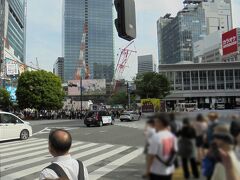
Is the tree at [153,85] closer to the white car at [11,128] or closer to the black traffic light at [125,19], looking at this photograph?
the black traffic light at [125,19]

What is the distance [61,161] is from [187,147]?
2.63m

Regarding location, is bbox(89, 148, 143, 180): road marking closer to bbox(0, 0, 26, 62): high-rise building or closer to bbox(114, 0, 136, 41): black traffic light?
bbox(114, 0, 136, 41): black traffic light

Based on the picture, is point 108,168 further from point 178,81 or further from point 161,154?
point 161,154

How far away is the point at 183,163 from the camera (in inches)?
38.0

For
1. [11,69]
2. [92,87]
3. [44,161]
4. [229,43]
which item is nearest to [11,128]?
[44,161]

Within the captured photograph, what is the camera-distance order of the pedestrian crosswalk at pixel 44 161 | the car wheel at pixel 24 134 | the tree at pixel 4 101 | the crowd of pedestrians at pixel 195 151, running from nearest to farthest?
the crowd of pedestrians at pixel 195 151 → the pedestrian crosswalk at pixel 44 161 → the car wheel at pixel 24 134 → the tree at pixel 4 101

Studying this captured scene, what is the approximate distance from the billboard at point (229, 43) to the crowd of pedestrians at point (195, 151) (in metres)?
58.9

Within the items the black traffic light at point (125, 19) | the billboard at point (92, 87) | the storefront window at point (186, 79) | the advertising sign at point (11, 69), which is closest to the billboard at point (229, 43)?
the billboard at point (92, 87)

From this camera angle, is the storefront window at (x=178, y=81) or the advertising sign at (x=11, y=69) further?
the advertising sign at (x=11, y=69)

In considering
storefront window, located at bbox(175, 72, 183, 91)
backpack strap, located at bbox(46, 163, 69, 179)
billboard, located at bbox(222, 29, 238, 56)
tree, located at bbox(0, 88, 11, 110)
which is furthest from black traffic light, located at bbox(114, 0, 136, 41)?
tree, located at bbox(0, 88, 11, 110)

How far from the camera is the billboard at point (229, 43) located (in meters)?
58.1

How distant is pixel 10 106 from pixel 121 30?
6570 cm

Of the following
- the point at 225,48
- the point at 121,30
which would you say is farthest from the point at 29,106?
the point at 121,30

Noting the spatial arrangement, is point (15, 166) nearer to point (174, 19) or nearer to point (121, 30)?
point (121, 30)
